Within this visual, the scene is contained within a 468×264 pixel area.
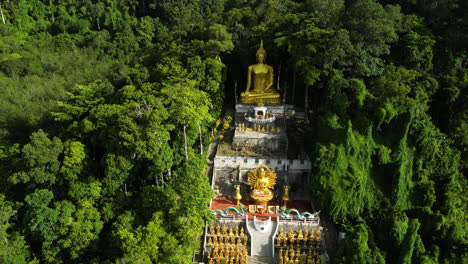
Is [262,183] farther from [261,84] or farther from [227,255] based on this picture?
[261,84]

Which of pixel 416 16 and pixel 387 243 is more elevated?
pixel 416 16

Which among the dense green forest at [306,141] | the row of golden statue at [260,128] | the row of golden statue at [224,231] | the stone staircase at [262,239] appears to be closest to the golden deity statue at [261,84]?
the dense green forest at [306,141]

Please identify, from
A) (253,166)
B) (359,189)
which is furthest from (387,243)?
(253,166)

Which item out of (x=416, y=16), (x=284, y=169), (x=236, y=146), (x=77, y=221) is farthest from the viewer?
(x=416, y=16)

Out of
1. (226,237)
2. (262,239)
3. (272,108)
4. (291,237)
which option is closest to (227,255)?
(226,237)

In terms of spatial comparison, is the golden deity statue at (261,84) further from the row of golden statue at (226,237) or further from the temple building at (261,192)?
the row of golden statue at (226,237)

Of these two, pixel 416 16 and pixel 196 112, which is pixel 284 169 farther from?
pixel 416 16

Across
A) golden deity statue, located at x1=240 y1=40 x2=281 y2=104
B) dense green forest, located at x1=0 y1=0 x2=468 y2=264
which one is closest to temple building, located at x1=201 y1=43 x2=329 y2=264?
golden deity statue, located at x1=240 y1=40 x2=281 y2=104
